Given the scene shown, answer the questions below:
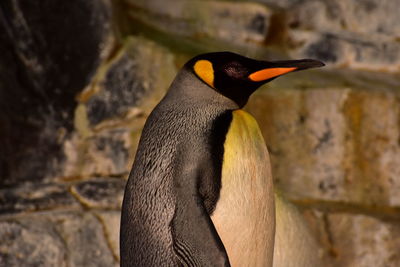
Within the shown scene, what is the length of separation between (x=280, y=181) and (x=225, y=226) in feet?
4.20

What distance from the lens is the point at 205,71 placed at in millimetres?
1876

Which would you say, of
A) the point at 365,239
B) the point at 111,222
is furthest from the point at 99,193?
the point at 365,239

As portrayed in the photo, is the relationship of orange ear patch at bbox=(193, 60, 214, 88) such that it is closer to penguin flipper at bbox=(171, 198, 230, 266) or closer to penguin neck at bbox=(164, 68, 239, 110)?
penguin neck at bbox=(164, 68, 239, 110)

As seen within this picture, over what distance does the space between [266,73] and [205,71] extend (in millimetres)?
160

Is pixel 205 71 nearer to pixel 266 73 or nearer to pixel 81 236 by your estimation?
pixel 266 73

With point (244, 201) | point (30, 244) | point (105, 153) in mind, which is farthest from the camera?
point (105, 153)

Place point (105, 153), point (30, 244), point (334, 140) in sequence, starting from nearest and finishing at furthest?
point (30, 244) → point (105, 153) → point (334, 140)

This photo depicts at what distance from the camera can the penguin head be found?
183 cm

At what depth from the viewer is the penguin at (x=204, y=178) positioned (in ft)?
5.52

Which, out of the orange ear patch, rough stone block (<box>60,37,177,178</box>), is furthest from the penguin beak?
rough stone block (<box>60,37,177,178</box>)

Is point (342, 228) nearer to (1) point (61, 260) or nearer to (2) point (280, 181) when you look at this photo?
(2) point (280, 181)

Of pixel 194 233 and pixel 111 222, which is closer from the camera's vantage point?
pixel 194 233

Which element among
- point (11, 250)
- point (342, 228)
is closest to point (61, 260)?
point (11, 250)

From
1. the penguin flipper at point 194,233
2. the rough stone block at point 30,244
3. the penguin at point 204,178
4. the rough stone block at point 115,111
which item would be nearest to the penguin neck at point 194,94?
the penguin at point 204,178
